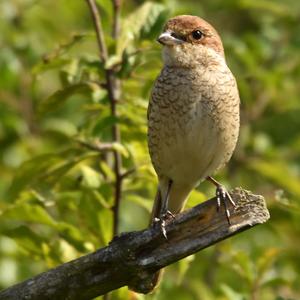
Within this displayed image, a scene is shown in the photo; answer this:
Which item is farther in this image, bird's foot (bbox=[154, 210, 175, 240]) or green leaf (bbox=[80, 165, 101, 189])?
green leaf (bbox=[80, 165, 101, 189])

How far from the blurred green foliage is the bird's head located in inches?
4.2

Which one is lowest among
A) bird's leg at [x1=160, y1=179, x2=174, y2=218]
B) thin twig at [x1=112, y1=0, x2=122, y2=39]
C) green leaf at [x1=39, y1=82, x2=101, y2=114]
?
bird's leg at [x1=160, y1=179, x2=174, y2=218]

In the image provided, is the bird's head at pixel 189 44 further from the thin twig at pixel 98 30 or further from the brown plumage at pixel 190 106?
the thin twig at pixel 98 30

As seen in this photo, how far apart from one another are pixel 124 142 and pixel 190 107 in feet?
1.37

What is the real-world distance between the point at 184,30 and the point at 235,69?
3.04 meters

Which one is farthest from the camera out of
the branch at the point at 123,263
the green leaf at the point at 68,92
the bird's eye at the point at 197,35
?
the bird's eye at the point at 197,35

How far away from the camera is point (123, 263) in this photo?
4.66 meters

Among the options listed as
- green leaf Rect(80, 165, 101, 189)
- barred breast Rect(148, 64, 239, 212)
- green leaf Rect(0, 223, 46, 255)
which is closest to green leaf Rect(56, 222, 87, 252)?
green leaf Rect(0, 223, 46, 255)

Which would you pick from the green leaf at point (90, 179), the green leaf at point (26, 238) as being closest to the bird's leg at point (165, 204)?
the green leaf at point (90, 179)

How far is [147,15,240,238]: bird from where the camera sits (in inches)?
220

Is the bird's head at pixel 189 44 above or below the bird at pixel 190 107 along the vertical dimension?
above

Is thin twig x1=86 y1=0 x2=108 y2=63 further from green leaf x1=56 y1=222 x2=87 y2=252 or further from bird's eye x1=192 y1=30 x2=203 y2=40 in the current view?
green leaf x1=56 y1=222 x2=87 y2=252

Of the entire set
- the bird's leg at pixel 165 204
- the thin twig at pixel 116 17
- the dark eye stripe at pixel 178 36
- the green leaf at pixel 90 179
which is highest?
the thin twig at pixel 116 17

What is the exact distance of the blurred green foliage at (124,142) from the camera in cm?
547
